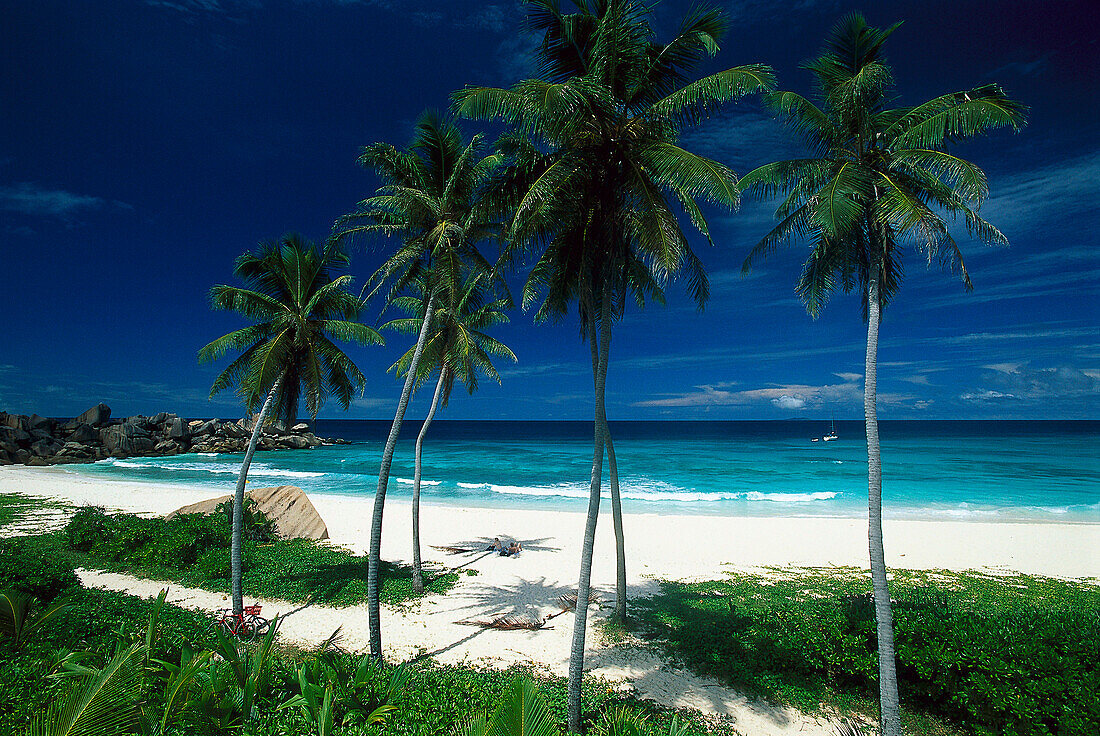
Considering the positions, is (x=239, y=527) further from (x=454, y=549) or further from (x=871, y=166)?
(x=871, y=166)

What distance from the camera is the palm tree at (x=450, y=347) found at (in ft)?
38.8

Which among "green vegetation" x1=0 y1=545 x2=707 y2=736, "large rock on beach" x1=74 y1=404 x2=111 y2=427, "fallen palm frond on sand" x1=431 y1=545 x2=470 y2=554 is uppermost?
"large rock on beach" x1=74 y1=404 x2=111 y2=427

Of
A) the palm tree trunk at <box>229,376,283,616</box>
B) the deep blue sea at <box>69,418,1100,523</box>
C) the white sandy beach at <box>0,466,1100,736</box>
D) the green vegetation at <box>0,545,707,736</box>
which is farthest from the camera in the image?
the deep blue sea at <box>69,418,1100,523</box>

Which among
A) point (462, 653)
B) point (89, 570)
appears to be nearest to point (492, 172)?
point (462, 653)

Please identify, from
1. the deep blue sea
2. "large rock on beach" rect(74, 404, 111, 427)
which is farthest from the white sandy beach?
"large rock on beach" rect(74, 404, 111, 427)

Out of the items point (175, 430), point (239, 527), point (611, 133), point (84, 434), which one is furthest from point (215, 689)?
point (84, 434)

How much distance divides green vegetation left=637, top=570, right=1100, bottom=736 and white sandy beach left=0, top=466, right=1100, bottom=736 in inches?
30.0

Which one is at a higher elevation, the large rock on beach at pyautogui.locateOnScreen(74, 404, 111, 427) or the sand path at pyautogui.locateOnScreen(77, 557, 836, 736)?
the large rock on beach at pyautogui.locateOnScreen(74, 404, 111, 427)

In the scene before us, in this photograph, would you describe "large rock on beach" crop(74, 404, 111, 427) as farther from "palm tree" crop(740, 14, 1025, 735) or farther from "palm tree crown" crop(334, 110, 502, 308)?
"palm tree" crop(740, 14, 1025, 735)

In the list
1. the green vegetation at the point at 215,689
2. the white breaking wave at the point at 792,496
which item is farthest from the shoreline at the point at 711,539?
the green vegetation at the point at 215,689

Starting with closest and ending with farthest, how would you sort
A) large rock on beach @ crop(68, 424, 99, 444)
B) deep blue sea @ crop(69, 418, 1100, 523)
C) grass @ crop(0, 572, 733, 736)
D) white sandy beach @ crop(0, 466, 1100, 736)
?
grass @ crop(0, 572, 733, 736) < white sandy beach @ crop(0, 466, 1100, 736) < deep blue sea @ crop(69, 418, 1100, 523) < large rock on beach @ crop(68, 424, 99, 444)

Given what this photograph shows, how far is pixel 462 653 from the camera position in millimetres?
8305

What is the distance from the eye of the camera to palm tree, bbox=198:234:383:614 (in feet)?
33.7

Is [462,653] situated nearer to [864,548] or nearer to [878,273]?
[878,273]
